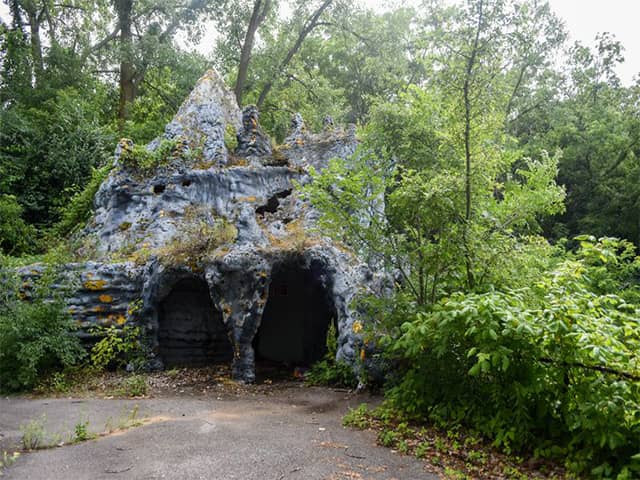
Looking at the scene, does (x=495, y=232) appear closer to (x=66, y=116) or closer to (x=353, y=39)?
(x=66, y=116)

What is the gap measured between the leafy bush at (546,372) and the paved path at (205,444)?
1.03 metres

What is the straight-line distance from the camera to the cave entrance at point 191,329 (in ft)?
31.2

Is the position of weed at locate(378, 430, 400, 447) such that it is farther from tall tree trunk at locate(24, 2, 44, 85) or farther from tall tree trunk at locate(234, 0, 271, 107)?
tall tree trunk at locate(24, 2, 44, 85)

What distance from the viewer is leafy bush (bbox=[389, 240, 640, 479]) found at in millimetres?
3736

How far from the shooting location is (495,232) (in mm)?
5988

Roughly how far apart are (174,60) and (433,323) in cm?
1651

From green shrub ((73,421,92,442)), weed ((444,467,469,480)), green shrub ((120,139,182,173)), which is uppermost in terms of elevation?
green shrub ((120,139,182,173))

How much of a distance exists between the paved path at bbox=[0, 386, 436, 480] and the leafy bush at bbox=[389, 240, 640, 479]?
103 cm

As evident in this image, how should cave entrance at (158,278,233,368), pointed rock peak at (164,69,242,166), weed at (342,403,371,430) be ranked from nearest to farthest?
1. weed at (342,403,371,430)
2. cave entrance at (158,278,233,368)
3. pointed rock peak at (164,69,242,166)

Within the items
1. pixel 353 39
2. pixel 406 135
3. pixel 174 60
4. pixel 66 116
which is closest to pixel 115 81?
pixel 174 60

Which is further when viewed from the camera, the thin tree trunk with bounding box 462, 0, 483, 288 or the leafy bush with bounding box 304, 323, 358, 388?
the leafy bush with bounding box 304, 323, 358, 388

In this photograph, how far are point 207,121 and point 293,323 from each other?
19.0ft

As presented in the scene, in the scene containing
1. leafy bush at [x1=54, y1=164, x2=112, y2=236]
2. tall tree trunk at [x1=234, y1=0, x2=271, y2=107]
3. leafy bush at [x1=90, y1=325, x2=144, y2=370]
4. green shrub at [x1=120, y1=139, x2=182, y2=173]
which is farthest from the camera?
tall tree trunk at [x1=234, y1=0, x2=271, y2=107]

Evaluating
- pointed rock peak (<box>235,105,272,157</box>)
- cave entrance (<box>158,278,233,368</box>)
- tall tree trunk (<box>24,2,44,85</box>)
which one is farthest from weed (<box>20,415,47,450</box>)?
tall tree trunk (<box>24,2,44,85</box>)
